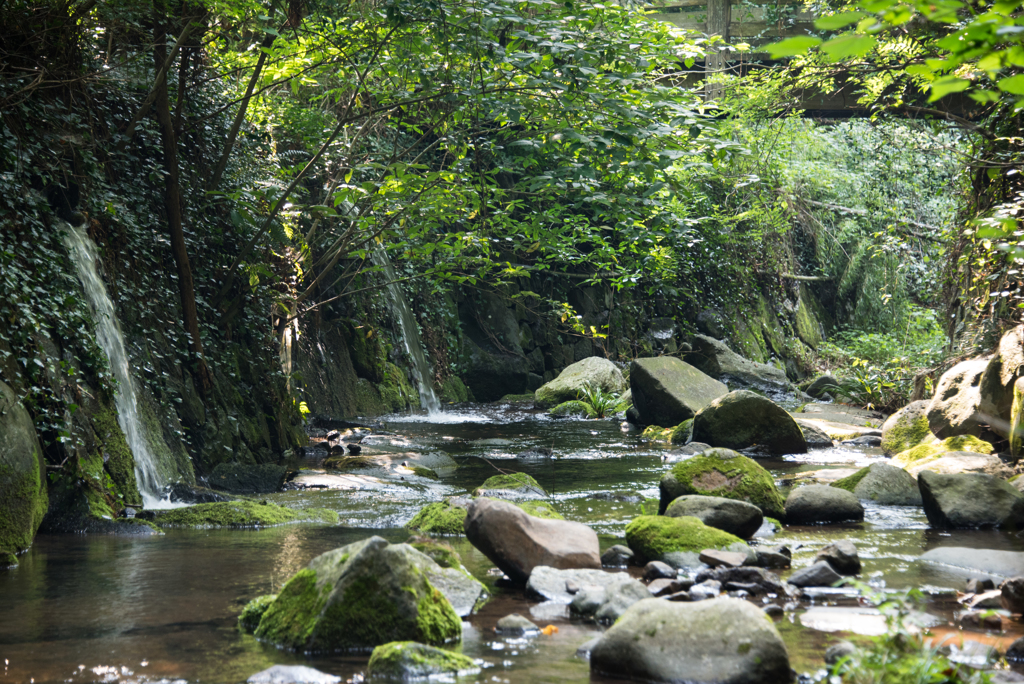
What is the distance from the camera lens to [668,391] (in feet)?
39.8

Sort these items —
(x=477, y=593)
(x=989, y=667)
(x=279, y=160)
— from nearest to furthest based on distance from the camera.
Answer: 1. (x=989, y=667)
2. (x=477, y=593)
3. (x=279, y=160)

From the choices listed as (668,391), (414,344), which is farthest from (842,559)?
(414,344)

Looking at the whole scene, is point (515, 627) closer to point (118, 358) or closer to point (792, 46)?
point (792, 46)

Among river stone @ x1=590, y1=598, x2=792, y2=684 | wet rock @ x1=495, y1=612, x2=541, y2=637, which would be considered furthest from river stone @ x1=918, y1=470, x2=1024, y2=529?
wet rock @ x1=495, y1=612, x2=541, y2=637

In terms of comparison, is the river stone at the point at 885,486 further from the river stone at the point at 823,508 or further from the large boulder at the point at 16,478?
the large boulder at the point at 16,478

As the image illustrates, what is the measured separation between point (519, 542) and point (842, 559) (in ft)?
5.88

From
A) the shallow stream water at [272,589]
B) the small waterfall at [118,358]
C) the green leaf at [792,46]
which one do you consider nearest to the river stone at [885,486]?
the shallow stream water at [272,589]

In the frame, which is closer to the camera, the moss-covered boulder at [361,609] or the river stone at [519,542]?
the moss-covered boulder at [361,609]

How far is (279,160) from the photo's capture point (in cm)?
1096

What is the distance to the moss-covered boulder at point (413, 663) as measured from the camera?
2945 millimetres

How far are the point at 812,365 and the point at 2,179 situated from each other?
19.4 meters

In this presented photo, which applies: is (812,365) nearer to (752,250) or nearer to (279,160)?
(752,250)

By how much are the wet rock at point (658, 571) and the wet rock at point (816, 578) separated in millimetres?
612

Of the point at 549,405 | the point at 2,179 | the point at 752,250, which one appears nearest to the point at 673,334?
the point at 752,250
